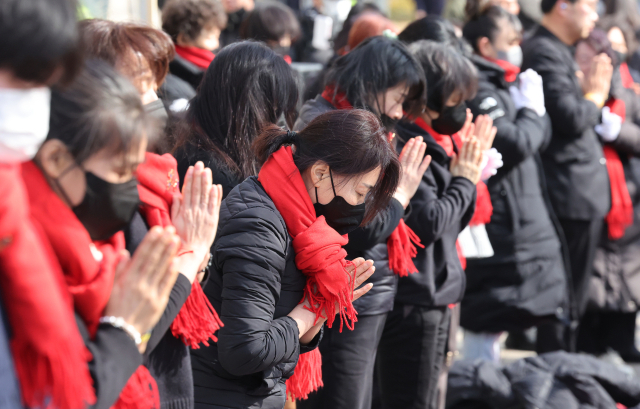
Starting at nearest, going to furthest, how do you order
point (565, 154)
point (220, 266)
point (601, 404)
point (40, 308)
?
point (40, 308) → point (220, 266) → point (601, 404) → point (565, 154)

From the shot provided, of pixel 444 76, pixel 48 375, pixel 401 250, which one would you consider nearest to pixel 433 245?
pixel 401 250

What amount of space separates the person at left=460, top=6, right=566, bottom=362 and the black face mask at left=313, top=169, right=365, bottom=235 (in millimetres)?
1812

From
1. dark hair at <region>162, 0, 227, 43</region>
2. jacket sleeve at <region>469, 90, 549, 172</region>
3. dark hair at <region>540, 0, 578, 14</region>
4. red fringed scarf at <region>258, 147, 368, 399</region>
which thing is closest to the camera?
red fringed scarf at <region>258, 147, 368, 399</region>

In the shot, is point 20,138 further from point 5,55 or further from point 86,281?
point 86,281

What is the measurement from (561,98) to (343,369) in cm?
234

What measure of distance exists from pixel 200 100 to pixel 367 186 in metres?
0.74

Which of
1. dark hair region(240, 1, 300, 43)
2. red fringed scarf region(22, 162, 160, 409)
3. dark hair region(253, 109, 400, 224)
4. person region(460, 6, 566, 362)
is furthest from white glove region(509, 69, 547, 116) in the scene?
red fringed scarf region(22, 162, 160, 409)

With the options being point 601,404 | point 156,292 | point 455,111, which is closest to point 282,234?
point 156,292

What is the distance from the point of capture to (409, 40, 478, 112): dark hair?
290cm

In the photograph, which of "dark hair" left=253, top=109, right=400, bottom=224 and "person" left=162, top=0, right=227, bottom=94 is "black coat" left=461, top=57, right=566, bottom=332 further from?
→ "dark hair" left=253, top=109, right=400, bottom=224

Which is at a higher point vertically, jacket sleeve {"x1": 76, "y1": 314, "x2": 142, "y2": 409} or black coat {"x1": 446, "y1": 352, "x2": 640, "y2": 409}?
jacket sleeve {"x1": 76, "y1": 314, "x2": 142, "y2": 409}

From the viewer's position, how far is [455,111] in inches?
115

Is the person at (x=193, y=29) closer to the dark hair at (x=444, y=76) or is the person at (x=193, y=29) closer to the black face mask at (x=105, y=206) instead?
the dark hair at (x=444, y=76)

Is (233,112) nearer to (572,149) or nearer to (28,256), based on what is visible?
(28,256)
